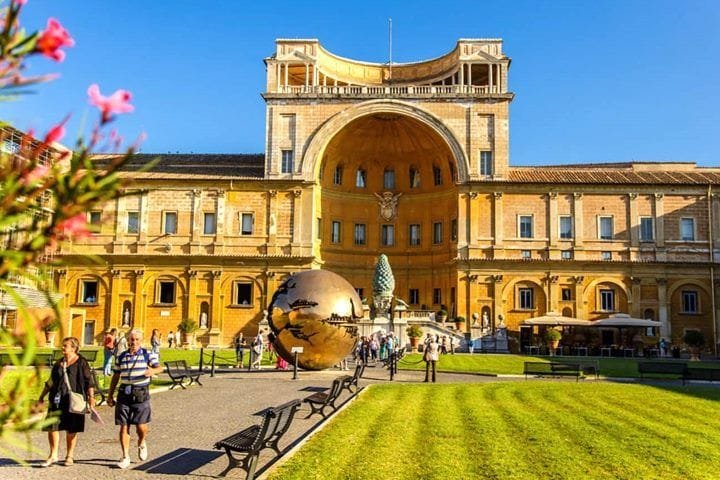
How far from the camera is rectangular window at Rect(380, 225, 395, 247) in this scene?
52500 mm

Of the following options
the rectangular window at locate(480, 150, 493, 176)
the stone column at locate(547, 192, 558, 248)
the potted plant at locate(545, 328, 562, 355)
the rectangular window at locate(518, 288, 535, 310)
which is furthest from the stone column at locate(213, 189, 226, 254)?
the stone column at locate(547, 192, 558, 248)

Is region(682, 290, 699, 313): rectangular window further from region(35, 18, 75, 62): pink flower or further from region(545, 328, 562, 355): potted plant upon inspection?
region(35, 18, 75, 62): pink flower

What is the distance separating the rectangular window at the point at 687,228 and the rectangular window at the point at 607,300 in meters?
6.27

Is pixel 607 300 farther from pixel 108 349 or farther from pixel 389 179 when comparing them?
pixel 108 349

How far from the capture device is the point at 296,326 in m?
21.7

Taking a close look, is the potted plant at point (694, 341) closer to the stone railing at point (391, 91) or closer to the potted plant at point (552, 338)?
the potted plant at point (552, 338)

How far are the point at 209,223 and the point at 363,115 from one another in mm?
13111

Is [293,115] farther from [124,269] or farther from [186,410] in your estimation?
[186,410]

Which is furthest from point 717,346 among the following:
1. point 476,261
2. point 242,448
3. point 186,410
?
point 242,448

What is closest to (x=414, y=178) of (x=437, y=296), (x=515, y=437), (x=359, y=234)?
(x=359, y=234)

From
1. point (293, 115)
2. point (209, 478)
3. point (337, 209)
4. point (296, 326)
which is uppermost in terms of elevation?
point (293, 115)

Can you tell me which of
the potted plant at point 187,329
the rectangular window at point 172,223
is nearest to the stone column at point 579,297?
the potted plant at point 187,329

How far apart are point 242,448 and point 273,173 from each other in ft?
128

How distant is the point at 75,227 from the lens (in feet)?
7.13
